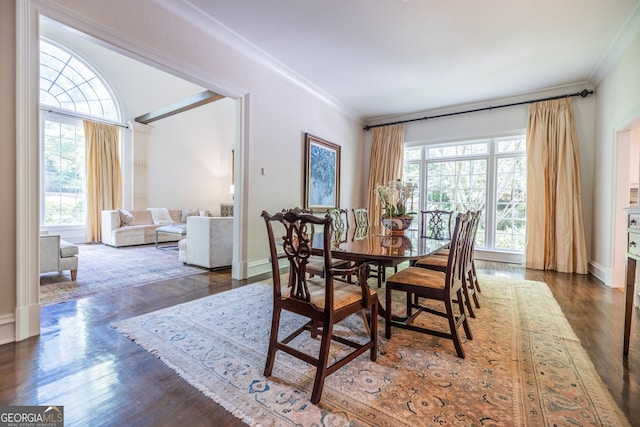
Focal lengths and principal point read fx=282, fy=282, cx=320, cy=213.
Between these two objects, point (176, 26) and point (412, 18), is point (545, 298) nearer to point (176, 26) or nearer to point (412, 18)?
point (412, 18)

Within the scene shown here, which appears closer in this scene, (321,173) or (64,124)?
(321,173)

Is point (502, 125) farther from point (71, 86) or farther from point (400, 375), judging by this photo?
point (71, 86)

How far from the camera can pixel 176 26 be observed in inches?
107

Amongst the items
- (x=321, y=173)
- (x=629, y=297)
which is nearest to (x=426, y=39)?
(x=321, y=173)

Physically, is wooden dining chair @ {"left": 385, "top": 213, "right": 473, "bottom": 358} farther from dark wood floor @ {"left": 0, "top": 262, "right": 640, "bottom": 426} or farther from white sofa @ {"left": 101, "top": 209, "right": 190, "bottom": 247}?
white sofa @ {"left": 101, "top": 209, "right": 190, "bottom": 247}

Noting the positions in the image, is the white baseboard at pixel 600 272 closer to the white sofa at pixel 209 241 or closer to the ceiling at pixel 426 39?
the ceiling at pixel 426 39

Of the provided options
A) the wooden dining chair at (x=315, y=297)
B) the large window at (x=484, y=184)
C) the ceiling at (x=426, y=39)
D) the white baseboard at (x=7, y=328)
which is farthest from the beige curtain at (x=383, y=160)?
the white baseboard at (x=7, y=328)

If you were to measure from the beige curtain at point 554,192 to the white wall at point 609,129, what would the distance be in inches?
8.9

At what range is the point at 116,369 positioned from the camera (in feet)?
5.12

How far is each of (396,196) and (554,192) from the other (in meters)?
3.24

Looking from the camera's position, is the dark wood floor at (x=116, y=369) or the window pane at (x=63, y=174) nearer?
the dark wood floor at (x=116, y=369)

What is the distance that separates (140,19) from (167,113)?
3574 mm

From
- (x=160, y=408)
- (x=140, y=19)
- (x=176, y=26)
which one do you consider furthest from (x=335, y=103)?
(x=160, y=408)

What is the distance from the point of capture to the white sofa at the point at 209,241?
3.83 meters
